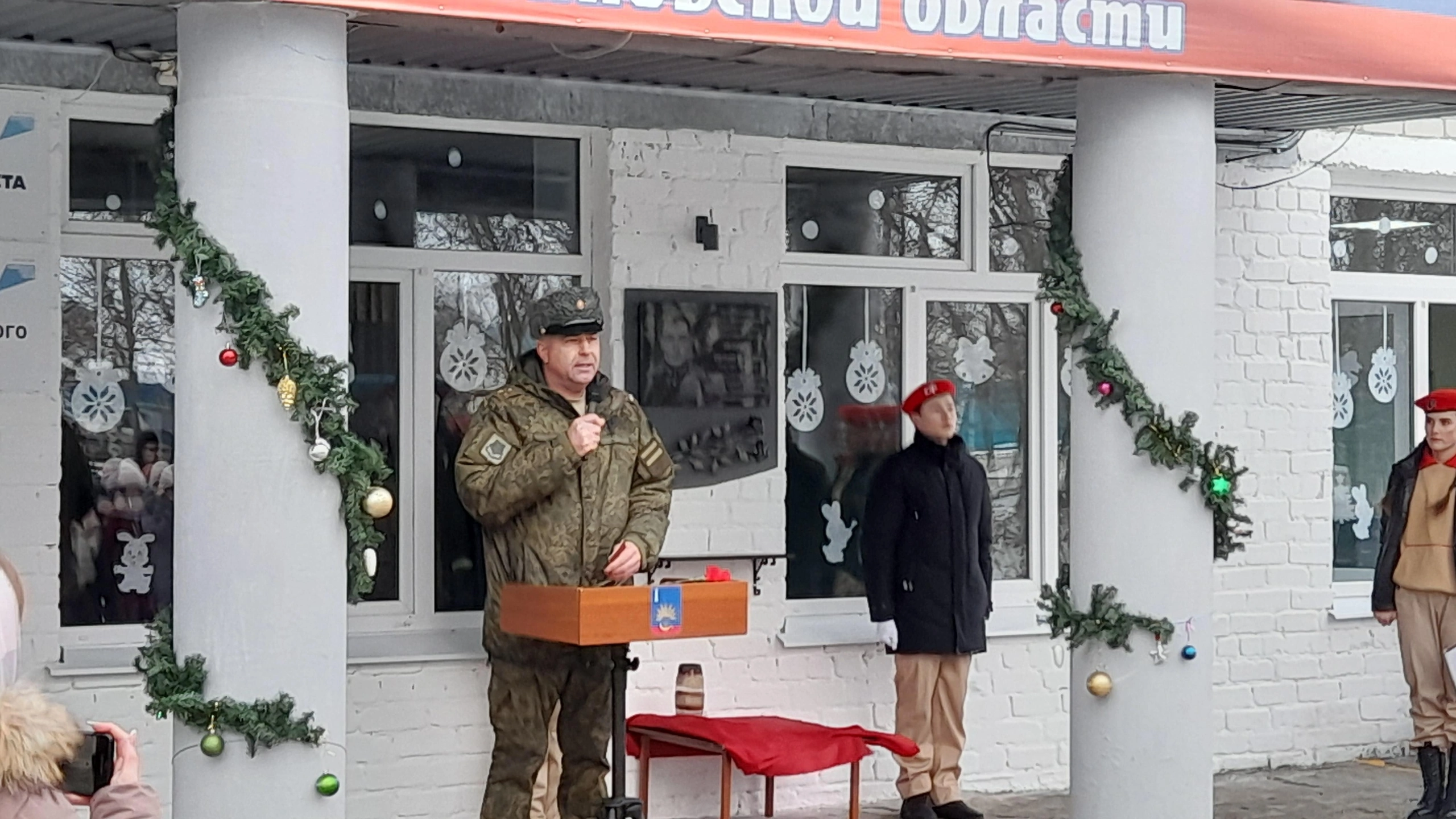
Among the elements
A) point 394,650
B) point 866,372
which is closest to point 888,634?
point 866,372

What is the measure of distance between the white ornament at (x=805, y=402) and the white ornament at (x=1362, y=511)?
2933 millimetres

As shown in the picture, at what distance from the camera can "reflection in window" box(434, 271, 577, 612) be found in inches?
297

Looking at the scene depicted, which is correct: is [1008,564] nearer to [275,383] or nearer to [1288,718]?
[1288,718]

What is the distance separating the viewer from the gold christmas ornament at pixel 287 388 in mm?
5285

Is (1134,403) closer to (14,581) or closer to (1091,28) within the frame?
(1091,28)

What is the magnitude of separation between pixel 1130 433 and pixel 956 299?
210 cm

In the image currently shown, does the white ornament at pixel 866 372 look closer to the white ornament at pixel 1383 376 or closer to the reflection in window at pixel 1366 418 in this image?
the reflection in window at pixel 1366 418

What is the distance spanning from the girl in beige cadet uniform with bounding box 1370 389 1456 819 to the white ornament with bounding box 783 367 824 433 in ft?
7.65

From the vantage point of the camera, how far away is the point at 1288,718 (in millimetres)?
9172

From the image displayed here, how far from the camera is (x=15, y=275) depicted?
6707mm

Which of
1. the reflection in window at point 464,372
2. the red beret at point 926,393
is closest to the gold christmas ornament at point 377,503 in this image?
the reflection in window at point 464,372

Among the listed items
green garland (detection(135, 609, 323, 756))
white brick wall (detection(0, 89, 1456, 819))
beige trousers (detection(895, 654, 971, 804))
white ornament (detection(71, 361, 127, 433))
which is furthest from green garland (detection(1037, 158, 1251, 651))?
white ornament (detection(71, 361, 127, 433))

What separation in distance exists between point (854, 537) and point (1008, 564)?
2.53 feet

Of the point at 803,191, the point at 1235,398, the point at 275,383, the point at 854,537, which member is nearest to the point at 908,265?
the point at 803,191
